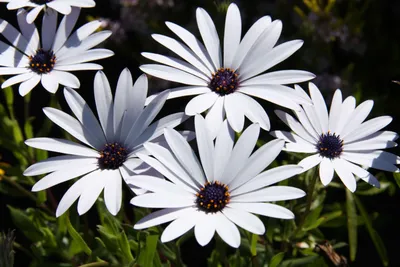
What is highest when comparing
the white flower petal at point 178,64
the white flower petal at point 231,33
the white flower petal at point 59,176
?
the white flower petal at point 231,33

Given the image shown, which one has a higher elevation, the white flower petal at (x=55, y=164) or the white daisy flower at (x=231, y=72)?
the white daisy flower at (x=231, y=72)

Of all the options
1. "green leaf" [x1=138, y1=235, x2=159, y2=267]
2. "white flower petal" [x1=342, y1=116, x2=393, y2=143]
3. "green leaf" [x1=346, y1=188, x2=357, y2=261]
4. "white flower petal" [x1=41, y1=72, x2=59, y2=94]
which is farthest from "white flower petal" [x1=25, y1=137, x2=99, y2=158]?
"green leaf" [x1=346, y1=188, x2=357, y2=261]

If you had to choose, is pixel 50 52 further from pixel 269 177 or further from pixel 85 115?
pixel 269 177

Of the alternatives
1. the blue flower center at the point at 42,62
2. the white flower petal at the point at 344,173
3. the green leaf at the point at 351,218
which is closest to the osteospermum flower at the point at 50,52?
the blue flower center at the point at 42,62

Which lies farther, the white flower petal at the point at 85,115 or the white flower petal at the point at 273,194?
the white flower petal at the point at 85,115

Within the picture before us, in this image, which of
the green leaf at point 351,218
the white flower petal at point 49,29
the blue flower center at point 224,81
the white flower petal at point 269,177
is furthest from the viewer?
the green leaf at point 351,218

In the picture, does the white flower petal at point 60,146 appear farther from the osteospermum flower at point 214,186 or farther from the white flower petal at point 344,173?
the white flower petal at point 344,173

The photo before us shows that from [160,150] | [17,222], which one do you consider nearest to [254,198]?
[160,150]
